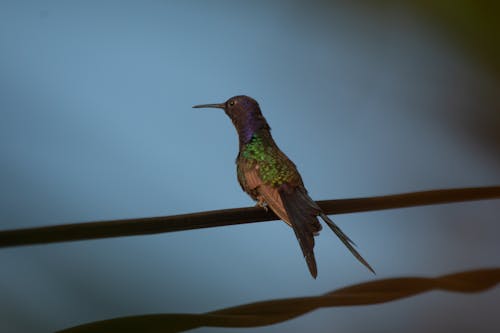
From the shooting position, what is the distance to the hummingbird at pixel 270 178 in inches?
27.1

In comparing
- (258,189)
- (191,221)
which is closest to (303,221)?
(258,189)

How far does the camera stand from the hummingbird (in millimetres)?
688

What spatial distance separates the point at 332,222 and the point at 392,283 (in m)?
0.31

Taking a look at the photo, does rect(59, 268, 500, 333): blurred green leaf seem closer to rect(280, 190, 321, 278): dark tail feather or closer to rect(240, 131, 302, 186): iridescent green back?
rect(280, 190, 321, 278): dark tail feather

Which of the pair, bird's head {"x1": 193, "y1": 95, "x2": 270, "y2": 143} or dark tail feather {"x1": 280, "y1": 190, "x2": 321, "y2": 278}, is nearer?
dark tail feather {"x1": 280, "y1": 190, "x2": 321, "y2": 278}

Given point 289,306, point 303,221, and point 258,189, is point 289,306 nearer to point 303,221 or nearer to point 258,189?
point 303,221

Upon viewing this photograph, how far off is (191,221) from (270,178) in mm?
524

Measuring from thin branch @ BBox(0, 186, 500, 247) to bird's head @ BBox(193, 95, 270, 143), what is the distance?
0.50 meters

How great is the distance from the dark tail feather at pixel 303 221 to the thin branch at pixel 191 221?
104 millimetres

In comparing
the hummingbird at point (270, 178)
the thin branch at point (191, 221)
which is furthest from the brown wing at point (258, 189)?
the thin branch at point (191, 221)

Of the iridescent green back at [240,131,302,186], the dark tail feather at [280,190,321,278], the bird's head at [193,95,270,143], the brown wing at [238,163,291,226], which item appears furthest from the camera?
the bird's head at [193,95,270,143]

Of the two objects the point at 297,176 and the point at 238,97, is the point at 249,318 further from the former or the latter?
the point at 238,97

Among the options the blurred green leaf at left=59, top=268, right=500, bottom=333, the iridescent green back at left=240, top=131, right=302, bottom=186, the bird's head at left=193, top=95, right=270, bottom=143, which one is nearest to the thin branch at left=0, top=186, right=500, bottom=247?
the blurred green leaf at left=59, top=268, right=500, bottom=333

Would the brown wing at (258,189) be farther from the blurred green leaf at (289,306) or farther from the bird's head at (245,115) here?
the blurred green leaf at (289,306)
